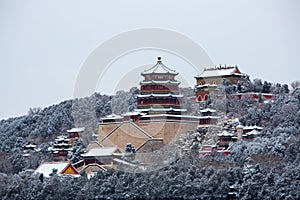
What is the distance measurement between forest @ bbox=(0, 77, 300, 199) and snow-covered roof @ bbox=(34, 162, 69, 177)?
0.87 metres

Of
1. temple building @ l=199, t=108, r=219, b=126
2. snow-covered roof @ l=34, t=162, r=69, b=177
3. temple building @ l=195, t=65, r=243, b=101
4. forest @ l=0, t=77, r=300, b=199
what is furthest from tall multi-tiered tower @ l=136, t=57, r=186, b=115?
snow-covered roof @ l=34, t=162, r=69, b=177

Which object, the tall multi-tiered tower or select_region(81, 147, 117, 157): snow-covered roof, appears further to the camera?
the tall multi-tiered tower

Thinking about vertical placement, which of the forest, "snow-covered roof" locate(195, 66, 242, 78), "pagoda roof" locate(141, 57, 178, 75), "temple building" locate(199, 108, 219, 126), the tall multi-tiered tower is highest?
"snow-covered roof" locate(195, 66, 242, 78)

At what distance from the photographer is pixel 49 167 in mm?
57438

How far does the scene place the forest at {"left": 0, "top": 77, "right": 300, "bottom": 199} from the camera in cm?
4803

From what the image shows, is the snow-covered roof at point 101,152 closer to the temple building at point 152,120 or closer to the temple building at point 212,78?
the temple building at point 152,120

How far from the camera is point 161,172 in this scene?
166 feet

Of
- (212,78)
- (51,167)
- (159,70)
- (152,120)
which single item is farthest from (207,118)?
(51,167)

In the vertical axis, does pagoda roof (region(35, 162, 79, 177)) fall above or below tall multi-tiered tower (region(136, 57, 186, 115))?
below

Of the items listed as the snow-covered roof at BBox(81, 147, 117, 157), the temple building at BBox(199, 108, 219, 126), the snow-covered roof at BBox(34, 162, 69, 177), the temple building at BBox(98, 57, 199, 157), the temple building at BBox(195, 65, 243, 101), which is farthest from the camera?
the temple building at BBox(195, 65, 243, 101)

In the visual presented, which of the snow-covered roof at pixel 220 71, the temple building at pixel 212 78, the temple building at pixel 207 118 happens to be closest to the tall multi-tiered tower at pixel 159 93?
the temple building at pixel 207 118

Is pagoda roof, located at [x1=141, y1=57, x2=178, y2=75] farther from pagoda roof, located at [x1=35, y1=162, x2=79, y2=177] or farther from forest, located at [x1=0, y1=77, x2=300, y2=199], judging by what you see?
pagoda roof, located at [x1=35, y1=162, x2=79, y2=177]

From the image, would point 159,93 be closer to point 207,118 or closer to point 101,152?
point 207,118

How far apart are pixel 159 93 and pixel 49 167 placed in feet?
28.2
